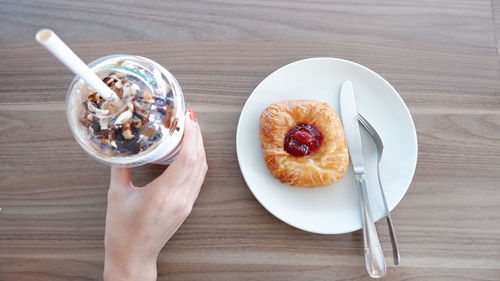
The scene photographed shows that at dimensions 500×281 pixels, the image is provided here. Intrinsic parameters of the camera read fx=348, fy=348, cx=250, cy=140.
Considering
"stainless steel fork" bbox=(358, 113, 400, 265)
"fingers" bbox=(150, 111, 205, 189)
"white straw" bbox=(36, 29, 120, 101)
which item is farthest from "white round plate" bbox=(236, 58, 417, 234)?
"white straw" bbox=(36, 29, 120, 101)

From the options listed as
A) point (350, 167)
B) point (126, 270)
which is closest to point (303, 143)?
point (350, 167)

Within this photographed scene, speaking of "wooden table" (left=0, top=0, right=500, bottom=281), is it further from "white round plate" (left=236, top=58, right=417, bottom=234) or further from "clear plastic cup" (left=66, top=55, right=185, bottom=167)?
"clear plastic cup" (left=66, top=55, right=185, bottom=167)

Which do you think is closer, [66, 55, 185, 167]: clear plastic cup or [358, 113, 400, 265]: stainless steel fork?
[66, 55, 185, 167]: clear plastic cup

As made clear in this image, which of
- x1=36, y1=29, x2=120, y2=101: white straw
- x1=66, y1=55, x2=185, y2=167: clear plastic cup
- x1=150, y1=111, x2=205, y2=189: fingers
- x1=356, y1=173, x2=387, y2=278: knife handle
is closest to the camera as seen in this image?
x1=36, y1=29, x2=120, y2=101: white straw

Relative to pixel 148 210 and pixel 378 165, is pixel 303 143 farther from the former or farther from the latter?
pixel 148 210

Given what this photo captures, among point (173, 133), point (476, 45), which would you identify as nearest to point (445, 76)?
point (476, 45)

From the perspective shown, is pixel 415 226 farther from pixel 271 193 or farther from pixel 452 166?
pixel 271 193

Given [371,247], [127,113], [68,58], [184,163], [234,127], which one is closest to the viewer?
[68,58]
